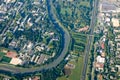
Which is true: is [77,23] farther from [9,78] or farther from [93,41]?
[9,78]

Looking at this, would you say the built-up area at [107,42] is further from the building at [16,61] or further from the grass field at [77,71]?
the building at [16,61]

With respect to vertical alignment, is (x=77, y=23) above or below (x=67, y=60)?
above

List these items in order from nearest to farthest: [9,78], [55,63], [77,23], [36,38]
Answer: [9,78]
[55,63]
[36,38]
[77,23]

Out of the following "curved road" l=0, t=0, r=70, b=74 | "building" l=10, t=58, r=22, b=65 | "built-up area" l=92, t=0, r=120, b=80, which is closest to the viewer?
"curved road" l=0, t=0, r=70, b=74

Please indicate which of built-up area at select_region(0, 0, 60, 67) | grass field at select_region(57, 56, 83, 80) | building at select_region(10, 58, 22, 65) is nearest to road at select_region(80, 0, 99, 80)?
grass field at select_region(57, 56, 83, 80)

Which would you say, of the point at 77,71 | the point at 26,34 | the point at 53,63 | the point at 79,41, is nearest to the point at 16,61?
the point at 53,63

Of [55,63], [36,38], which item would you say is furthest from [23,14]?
[55,63]

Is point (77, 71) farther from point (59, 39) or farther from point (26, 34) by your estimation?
point (26, 34)

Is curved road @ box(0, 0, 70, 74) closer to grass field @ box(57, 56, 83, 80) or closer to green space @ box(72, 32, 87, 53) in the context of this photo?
green space @ box(72, 32, 87, 53)
